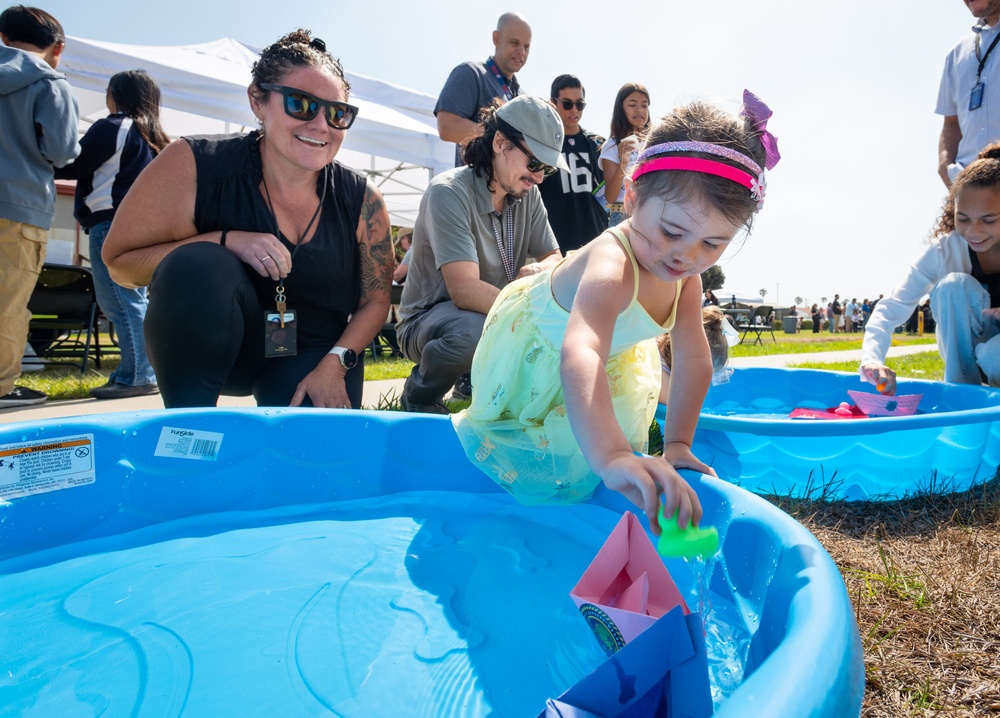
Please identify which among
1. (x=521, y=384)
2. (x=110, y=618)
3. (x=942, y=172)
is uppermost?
(x=942, y=172)

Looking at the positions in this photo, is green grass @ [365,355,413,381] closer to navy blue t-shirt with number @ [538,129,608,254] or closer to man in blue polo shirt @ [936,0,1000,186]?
navy blue t-shirt with number @ [538,129,608,254]

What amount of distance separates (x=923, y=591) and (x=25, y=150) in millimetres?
3440

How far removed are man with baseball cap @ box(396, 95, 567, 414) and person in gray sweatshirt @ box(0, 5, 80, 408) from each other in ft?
5.28

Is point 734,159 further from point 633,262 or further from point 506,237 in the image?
point 506,237

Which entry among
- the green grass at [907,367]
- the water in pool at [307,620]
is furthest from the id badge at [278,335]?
the green grass at [907,367]

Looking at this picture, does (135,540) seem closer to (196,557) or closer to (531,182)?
(196,557)

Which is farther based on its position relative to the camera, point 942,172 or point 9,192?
point 942,172

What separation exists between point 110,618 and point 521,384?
995 millimetres

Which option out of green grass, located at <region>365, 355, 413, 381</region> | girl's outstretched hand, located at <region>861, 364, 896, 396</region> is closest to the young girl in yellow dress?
girl's outstretched hand, located at <region>861, 364, 896, 396</region>

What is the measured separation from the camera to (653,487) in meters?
0.90

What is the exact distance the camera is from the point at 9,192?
268 cm

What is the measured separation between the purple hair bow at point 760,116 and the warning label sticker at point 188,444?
55.4 inches

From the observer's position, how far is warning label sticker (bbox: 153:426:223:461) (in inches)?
60.7

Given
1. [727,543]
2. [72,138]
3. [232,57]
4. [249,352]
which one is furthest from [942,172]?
[232,57]
